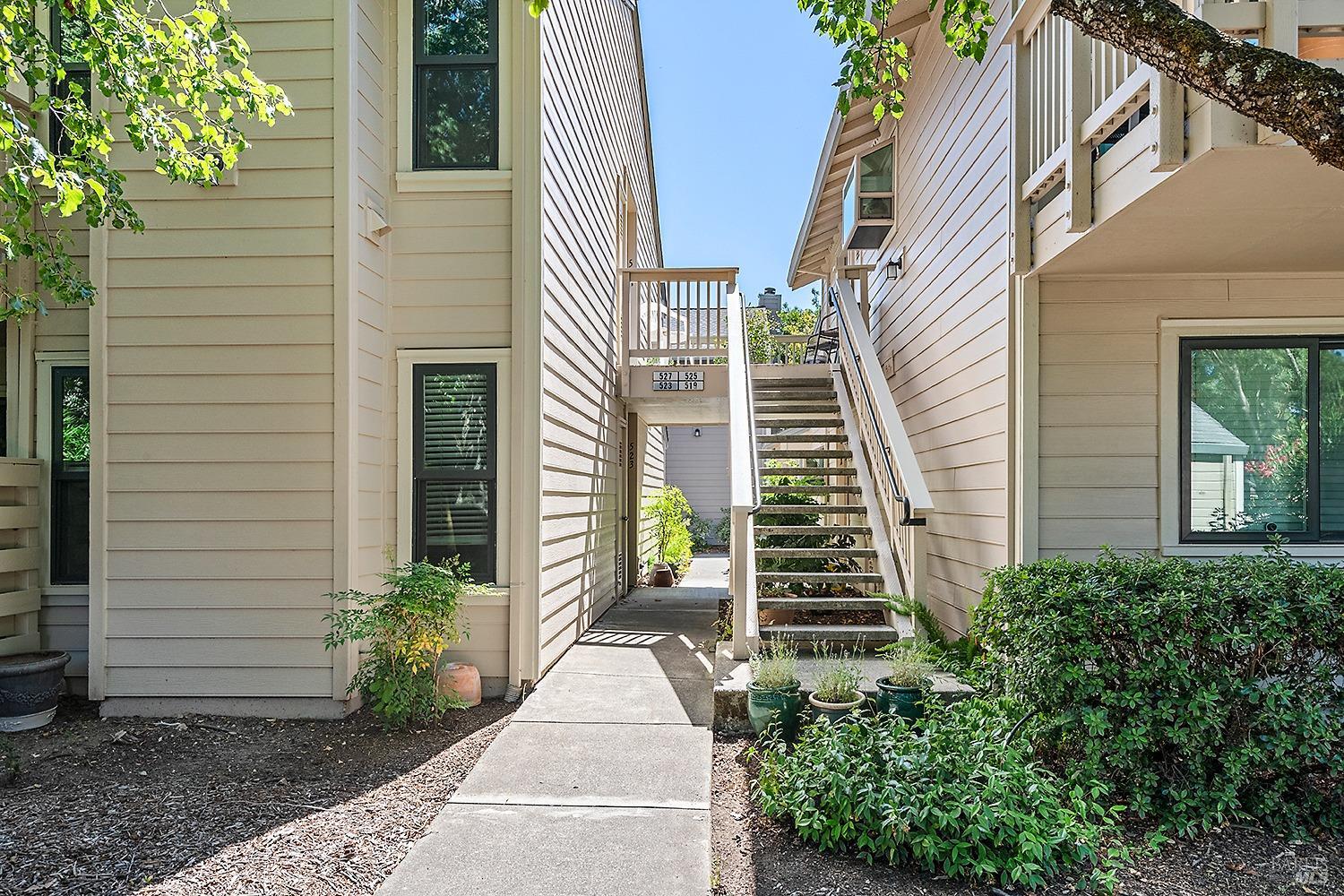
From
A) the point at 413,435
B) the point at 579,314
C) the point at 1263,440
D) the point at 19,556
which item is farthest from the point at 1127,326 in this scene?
the point at 19,556

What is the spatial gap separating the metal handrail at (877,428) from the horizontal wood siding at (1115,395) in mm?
824

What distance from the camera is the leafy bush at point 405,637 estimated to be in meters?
4.49

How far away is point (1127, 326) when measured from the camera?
15.0 feet

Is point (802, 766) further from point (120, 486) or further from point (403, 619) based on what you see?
point (120, 486)

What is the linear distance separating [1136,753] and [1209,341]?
94.7 inches

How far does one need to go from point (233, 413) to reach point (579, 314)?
272cm

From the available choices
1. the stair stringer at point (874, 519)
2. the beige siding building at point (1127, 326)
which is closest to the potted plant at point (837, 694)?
the stair stringer at point (874, 519)

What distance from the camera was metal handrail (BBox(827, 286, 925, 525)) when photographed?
5152 mm

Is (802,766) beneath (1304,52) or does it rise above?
beneath

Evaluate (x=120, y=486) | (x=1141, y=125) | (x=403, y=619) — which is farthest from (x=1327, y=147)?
(x=120, y=486)

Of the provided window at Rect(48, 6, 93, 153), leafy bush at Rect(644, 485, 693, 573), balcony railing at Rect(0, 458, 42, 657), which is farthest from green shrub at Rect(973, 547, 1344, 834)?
leafy bush at Rect(644, 485, 693, 573)

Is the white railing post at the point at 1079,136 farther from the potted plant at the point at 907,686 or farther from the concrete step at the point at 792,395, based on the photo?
the concrete step at the point at 792,395

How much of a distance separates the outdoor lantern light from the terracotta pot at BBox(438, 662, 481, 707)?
5.70 metres

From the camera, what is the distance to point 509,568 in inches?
204
